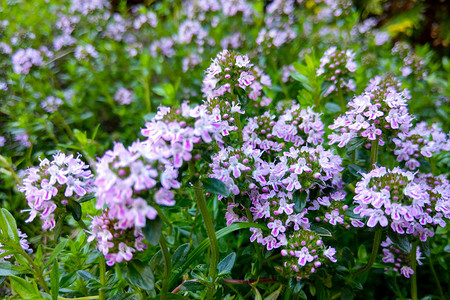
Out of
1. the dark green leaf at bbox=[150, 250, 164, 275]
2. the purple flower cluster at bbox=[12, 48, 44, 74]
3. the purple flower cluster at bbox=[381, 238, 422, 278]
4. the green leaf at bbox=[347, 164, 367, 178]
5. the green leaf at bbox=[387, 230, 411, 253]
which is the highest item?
the purple flower cluster at bbox=[12, 48, 44, 74]

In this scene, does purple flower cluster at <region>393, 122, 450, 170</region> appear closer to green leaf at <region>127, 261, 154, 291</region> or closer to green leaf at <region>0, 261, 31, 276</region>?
green leaf at <region>127, 261, 154, 291</region>

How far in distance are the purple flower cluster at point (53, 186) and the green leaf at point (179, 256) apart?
1.34ft

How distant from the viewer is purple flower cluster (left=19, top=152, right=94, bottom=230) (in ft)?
4.31

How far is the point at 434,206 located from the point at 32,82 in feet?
10.8

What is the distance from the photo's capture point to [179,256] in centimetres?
145

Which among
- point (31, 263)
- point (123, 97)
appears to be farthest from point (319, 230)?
point (123, 97)

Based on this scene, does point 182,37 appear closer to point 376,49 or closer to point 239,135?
point 376,49

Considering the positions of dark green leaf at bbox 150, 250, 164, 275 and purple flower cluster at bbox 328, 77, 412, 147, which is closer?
dark green leaf at bbox 150, 250, 164, 275

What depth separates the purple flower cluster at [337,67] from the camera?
2.10m

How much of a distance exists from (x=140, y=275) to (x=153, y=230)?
0.24 meters

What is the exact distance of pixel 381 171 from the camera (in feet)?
4.64

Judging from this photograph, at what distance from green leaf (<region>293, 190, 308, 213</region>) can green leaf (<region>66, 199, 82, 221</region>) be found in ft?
2.73

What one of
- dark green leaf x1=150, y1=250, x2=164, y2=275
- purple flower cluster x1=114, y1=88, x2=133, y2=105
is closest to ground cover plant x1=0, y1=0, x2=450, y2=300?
dark green leaf x1=150, y1=250, x2=164, y2=275

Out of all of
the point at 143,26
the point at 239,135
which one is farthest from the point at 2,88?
the point at 239,135
